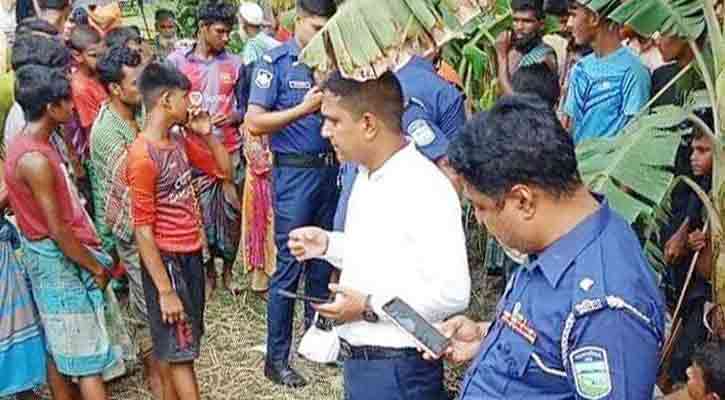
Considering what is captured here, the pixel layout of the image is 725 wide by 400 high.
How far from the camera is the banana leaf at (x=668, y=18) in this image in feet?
11.6

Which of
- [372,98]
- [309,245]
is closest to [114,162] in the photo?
[309,245]

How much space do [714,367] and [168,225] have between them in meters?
2.03

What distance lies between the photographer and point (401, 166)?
8.93ft

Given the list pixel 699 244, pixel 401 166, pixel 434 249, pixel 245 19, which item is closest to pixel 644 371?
pixel 434 249

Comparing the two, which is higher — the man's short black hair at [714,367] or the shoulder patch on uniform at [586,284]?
the shoulder patch on uniform at [586,284]

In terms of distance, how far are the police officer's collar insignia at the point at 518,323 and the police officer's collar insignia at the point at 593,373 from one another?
14 cm

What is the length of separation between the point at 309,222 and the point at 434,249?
79.9 inches

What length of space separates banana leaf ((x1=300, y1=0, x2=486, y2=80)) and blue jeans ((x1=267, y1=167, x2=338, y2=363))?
1.24m

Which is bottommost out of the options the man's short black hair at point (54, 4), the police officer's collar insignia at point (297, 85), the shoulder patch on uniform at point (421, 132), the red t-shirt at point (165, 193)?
the red t-shirt at point (165, 193)

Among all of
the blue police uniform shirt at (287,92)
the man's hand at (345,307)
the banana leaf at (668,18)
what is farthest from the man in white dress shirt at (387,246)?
the blue police uniform shirt at (287,92)

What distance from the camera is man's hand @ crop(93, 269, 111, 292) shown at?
374 cm

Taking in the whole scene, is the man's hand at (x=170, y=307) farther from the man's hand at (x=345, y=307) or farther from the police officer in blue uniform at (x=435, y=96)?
the police officer in blue uniform at (x=435, y=96)

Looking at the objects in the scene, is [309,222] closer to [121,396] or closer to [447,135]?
[447,135]

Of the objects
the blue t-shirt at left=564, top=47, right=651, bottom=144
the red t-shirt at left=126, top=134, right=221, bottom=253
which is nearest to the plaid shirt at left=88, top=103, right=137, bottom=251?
the red t-shirt at left=126, top=134, right=221, bottom=253
